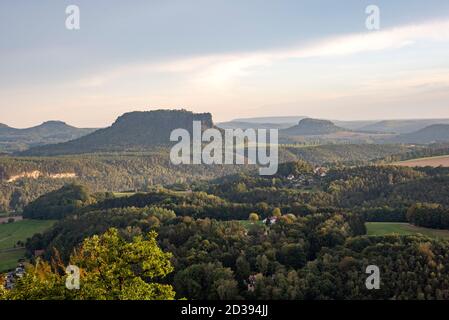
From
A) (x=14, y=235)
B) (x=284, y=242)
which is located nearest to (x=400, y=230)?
(x=284, y=242)

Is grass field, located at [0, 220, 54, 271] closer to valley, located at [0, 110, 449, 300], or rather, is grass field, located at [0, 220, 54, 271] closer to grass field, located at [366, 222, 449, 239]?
valley, located at [0, 110, 449, 300]

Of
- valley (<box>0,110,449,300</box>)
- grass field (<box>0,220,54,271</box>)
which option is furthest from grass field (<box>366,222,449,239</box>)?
grass field (<box>0,220,54,271</box>)

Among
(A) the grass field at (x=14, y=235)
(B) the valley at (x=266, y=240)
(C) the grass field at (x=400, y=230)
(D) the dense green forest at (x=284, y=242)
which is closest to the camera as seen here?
(B) the valley at (x=266, y=240)

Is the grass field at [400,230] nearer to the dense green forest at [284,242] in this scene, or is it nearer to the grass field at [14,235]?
the dense green forest at [284,242]

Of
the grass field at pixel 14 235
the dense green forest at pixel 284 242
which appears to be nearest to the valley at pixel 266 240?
the dense green forest at pixel 284 242

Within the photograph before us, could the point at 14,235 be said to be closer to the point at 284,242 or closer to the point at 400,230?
the point at 284,242

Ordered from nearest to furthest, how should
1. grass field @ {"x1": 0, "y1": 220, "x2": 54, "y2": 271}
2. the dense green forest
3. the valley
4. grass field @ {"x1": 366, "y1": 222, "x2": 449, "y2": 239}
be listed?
the valley
the dense green forest
grass field @ {"x1": 366, "y1": 222, "x2": 449, "y2": 239}
grass field @ {"x1": 0, "y1": 220, "x2": 54, "y2": 271}
